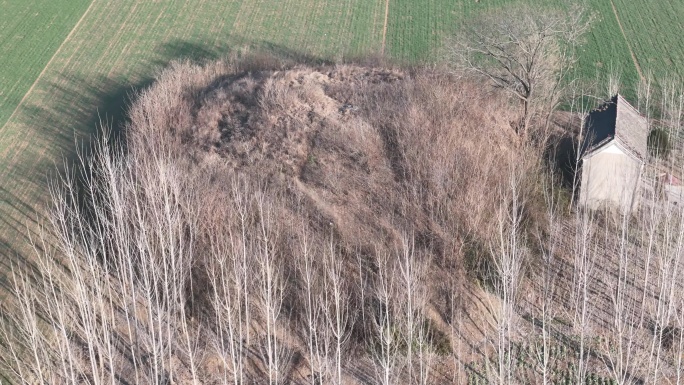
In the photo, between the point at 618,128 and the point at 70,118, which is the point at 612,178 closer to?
the point at 618,128

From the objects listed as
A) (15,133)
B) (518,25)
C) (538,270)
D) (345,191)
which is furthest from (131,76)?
(538,270)

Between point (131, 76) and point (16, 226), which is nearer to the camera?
point (16, 226)

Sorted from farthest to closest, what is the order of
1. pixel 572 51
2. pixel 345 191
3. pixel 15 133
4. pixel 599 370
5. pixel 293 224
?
pixel 572 51 → pixel 15 133 → pixel 345 191 → pixel 293 224 → pixel 599 370

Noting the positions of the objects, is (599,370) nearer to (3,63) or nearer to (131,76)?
(131,76)

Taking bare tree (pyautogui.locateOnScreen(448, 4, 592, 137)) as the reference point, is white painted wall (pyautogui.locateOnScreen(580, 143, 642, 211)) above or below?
below

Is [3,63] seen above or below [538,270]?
above

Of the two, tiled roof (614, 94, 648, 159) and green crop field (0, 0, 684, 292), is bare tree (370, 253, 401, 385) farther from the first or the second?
green crop field (0, 0, 684, 292)

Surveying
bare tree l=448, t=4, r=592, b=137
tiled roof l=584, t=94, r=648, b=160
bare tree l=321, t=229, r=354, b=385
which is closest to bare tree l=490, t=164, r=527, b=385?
tiled roof l=584, t=94, r=648, b=160

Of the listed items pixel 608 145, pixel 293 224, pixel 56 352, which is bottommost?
pixel 56 352

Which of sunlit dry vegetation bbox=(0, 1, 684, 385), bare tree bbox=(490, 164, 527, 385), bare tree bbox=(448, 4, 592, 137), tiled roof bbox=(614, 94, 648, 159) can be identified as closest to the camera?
sunlit dry vegetation bbox=(0, 1, 684, 385)
